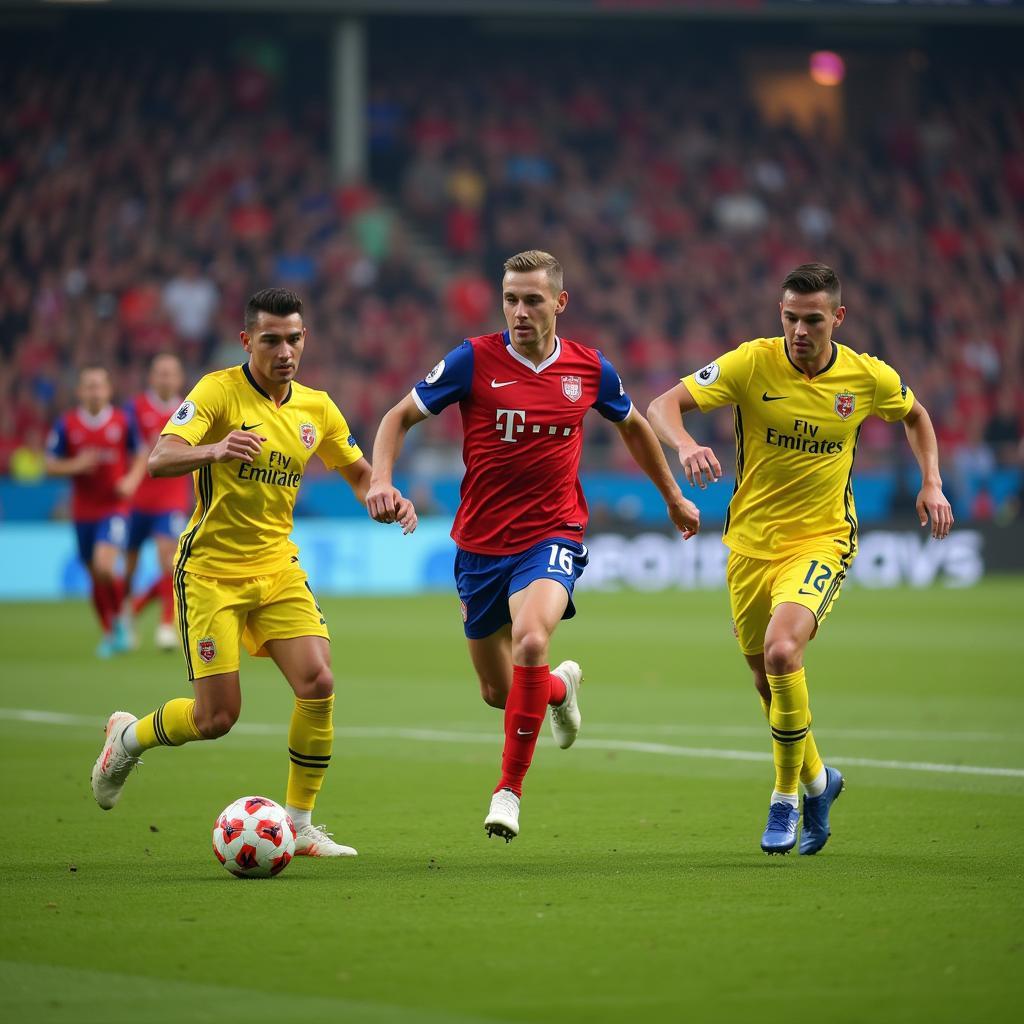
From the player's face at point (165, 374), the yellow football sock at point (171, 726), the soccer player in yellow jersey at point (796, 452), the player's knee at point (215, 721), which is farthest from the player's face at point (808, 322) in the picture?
the player's face at point (165, 374)

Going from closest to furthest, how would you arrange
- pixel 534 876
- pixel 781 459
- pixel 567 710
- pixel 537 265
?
pixel 534 876 < pixel 537 265 < pixel 781 459 < pixel 567 710

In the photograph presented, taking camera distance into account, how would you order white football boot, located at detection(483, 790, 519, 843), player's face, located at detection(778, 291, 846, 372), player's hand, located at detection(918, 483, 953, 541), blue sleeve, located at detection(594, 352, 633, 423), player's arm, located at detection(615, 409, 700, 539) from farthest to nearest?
blue sleeve, located at detection(594, 352, 633, 423), player's arm, located at detection(615, 409, 700, 539), player's hand, located at detection(918, 483, 953, 541), player's face, located at detection(778, 291, 846, 372), white football boot, located at detection(483, 790, 519, 843)

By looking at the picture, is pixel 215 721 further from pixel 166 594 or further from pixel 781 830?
pixel 166 594

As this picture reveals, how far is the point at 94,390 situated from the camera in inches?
640

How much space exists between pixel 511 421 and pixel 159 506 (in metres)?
9.51

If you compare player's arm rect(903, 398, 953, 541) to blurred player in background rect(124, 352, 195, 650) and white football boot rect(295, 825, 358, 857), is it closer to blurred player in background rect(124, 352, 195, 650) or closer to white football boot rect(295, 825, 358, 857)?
white football boot rect(295, 825, 358, 857)

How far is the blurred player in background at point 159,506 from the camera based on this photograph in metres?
16.0

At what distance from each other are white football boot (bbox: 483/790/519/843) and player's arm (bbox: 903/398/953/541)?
6.65 ft

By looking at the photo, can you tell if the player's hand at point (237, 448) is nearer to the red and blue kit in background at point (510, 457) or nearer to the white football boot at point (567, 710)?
the red and blue kit in background at point (510, 457)

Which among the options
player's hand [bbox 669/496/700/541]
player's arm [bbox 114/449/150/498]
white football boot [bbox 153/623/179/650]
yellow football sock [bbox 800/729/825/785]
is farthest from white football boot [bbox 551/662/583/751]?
white football boot [bbox 153/623/179/650]

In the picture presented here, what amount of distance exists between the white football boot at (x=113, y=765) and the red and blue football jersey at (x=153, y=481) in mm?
8665

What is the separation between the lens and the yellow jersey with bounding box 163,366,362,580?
23.9 ft

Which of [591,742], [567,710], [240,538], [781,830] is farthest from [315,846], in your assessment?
[591,742]

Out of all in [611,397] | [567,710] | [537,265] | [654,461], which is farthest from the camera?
[567,710]
